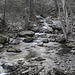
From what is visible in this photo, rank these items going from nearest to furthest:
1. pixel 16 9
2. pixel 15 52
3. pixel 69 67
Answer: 1. pixel 69 67
2. pixel 15 52
3. pixel 16 9

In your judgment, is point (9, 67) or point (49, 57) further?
point (49, 57)

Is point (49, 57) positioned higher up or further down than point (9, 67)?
further down

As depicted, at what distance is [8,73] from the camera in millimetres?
7008

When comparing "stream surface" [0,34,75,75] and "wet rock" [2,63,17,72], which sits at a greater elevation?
"wet rock" [2,63,17,72]

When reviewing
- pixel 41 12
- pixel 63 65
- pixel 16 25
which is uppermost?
pixel 41 12

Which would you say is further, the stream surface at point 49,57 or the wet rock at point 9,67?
the stream surface at point 49,57

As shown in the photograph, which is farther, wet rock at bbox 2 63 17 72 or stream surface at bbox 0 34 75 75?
stream surface at bbox 0 34 75 75

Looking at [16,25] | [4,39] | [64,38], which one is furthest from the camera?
[16,25]

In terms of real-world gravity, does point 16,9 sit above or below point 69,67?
above

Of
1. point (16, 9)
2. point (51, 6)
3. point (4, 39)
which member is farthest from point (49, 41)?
point (51, 6)

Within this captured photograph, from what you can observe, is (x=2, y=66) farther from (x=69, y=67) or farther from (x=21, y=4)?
(x=21, y=4)

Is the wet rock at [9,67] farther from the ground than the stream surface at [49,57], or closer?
farther from the ground

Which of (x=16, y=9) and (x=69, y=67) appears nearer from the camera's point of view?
(x=69, y=67)

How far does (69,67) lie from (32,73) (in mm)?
2200
